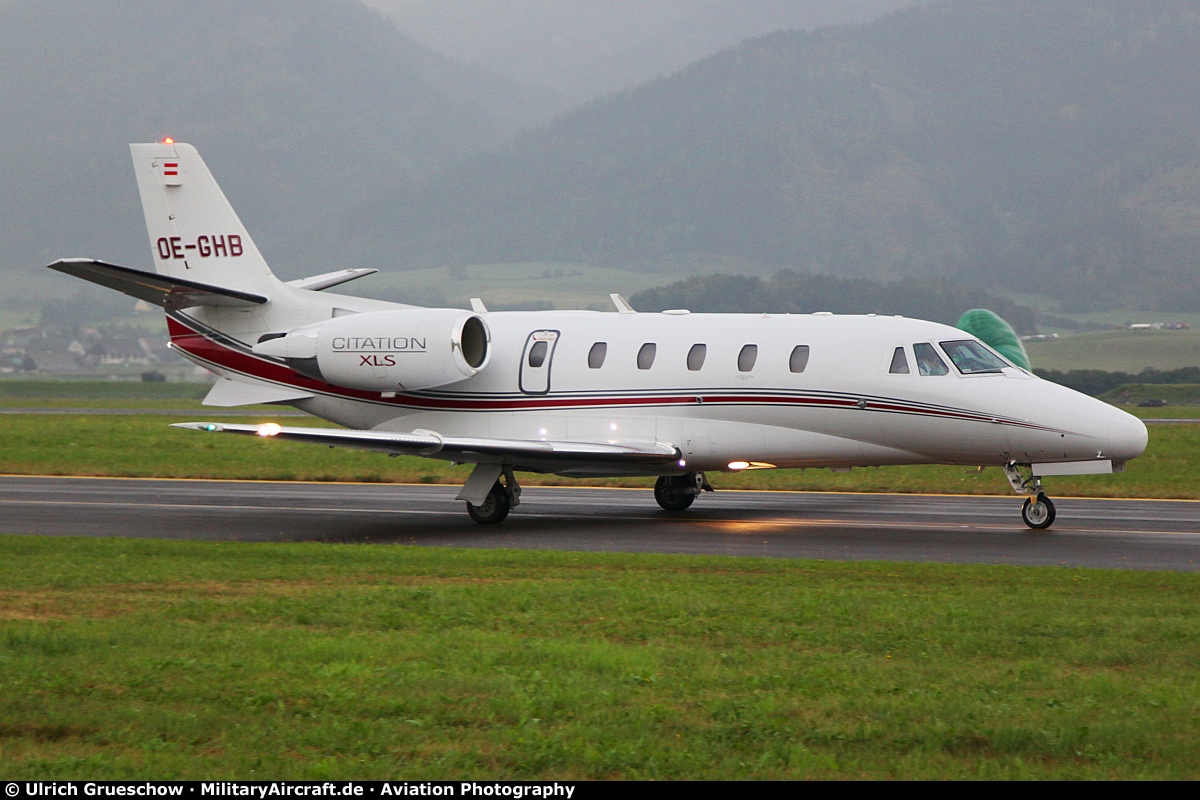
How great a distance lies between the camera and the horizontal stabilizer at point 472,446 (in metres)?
19.6

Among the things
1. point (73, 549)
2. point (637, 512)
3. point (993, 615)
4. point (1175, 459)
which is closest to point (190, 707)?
point (993, 615)

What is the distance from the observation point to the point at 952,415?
1975cm

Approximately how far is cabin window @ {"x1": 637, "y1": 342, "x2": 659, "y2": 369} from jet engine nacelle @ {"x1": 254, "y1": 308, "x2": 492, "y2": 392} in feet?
8.60

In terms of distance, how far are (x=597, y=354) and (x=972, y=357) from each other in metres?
5.91

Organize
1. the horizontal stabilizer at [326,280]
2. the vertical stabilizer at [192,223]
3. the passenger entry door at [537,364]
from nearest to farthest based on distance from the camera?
the passenger entry door at [537,364]
the vertical stabilizer at [192,223]
the horizontal stabilizer at [326,280]

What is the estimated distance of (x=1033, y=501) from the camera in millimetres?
19984

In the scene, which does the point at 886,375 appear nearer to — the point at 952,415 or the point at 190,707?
the point at 952,415

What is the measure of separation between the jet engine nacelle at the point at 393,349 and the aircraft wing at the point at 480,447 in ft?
6.33

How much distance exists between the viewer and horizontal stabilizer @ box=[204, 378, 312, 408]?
952 inches

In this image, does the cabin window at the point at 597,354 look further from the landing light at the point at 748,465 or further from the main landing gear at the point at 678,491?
the landing light at the point at 748,465

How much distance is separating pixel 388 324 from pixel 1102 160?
178 metres

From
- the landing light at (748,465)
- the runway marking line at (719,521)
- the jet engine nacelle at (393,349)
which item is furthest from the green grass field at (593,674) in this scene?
the jet engine nacelle at (393,349)

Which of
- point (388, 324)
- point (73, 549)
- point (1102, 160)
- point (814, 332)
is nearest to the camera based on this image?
point (73, 549)
